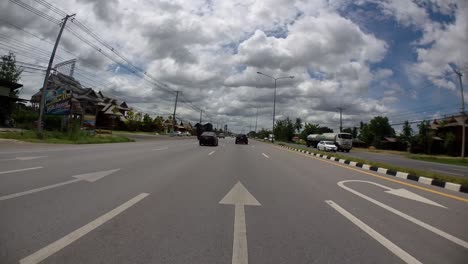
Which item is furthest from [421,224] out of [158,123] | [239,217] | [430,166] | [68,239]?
[158,123]

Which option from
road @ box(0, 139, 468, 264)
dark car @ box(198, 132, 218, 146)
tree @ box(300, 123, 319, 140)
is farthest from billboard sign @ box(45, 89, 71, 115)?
tree @ box(300, 123, 319, 140)

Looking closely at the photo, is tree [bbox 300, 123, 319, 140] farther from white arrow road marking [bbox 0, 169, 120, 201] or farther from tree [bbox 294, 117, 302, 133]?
white arrow road marking [bbox 0, 169, 120, 201]

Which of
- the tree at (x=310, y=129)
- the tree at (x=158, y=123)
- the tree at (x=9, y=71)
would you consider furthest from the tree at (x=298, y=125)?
the tree at (x=9, y=71)

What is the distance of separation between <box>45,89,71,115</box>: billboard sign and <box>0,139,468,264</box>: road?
24739 millimetres

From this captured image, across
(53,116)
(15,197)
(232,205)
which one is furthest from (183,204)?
(53,116)

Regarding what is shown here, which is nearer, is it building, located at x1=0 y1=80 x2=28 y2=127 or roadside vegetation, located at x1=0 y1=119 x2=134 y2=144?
roadside vegetation, located at x1=0 y1=119 x2=134 y2=144

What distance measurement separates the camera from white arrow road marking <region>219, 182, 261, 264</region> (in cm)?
318

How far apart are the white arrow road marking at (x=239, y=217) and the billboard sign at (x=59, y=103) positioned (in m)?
27.2

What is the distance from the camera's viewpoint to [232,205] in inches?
212

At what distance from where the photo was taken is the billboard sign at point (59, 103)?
2916cm

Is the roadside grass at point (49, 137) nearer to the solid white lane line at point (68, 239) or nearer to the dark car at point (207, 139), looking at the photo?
the dark car at point (207, 139)

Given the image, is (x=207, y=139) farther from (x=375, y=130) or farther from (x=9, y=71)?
(x=375, y=130)

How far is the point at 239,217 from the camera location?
462 cm

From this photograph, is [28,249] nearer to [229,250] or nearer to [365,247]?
[229,250]
